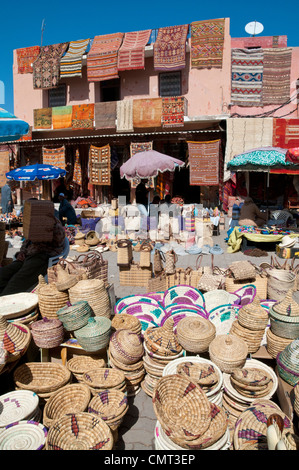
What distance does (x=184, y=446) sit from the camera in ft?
6.44

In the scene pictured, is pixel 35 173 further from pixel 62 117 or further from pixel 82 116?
pixel 62 117

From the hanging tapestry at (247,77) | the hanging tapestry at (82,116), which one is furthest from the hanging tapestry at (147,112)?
the hanging tapestry at (247,77)

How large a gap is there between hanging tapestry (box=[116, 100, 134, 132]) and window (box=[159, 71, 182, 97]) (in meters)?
1.56

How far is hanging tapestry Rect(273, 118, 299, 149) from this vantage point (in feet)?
38.0

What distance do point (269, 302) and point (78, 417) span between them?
2.61 metres

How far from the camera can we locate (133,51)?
504 inches

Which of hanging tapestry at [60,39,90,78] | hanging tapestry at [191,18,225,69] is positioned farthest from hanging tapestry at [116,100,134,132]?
hanging tapestry at [191,18,225,69]

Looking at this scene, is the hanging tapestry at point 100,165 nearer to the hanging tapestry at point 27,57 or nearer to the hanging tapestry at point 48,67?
the hanging tapestry at point 48,67

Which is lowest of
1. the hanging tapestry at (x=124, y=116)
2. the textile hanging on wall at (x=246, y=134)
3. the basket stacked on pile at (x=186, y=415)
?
the basket stacked on pile at (x=186, y=415)

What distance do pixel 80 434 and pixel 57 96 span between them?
51.9 ft

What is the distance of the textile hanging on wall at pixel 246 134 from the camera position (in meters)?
11.7

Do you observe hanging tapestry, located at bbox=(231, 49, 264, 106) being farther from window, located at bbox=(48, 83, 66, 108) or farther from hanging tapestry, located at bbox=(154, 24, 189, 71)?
window, located at bbox=(48, 83, 66, 108)

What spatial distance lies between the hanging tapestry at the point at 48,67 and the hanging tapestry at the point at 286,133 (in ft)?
31.8

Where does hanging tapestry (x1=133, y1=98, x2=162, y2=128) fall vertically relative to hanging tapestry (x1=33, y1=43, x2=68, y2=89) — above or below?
below
